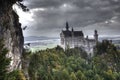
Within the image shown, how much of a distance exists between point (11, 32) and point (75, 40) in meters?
150

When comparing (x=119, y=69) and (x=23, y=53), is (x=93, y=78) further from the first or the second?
(x=23, y=53)

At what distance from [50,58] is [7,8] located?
91215 millimetres

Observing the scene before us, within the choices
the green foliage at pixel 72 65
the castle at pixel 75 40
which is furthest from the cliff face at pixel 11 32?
the castle at pixel 75 40

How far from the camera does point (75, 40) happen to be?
183 m

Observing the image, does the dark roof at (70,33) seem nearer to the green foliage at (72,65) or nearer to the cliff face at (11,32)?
the green foliage at (72,65)

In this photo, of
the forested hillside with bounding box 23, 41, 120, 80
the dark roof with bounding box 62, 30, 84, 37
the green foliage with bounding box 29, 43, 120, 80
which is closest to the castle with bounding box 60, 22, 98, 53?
the dark roof with bounding box 62, 30, 84, 37

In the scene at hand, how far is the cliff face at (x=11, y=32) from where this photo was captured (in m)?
28.6

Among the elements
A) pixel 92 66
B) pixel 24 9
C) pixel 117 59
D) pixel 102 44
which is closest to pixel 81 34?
pixel 102 44

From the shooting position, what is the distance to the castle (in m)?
178

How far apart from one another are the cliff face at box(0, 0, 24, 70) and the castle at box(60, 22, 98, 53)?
137 m

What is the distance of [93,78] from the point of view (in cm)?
12025

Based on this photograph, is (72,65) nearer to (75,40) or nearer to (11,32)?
(75,40)

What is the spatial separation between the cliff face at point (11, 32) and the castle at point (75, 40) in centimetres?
13672

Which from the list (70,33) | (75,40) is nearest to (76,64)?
(75,40)
